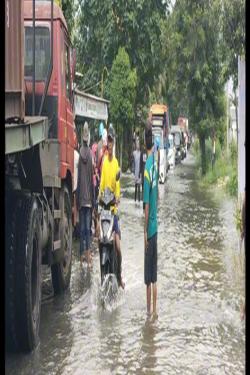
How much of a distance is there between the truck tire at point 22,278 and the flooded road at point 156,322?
20cm

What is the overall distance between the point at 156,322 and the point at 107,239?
1509 millimetres

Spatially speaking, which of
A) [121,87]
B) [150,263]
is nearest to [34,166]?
[150,263]

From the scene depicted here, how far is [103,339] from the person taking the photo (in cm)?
709

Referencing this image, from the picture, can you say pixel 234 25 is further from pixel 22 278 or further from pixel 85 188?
pixel 22 278

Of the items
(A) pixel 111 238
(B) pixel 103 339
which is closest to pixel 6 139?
(B) pixel 103 339

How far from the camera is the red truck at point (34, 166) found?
5.92 metres

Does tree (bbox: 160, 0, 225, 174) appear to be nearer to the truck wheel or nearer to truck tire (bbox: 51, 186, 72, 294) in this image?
truck tire (bbox: 51, 186, 72, 294)

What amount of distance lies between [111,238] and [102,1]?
29.9 m

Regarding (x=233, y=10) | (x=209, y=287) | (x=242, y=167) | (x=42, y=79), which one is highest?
(x=233, y=10)

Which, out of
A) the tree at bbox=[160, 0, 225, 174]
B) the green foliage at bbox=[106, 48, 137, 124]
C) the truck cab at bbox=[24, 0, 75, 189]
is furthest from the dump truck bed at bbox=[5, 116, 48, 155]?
the green foliage at bbox=[106, 48, 137, 124]

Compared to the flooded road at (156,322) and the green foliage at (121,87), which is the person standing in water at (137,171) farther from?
the green foliage at (121,87)
